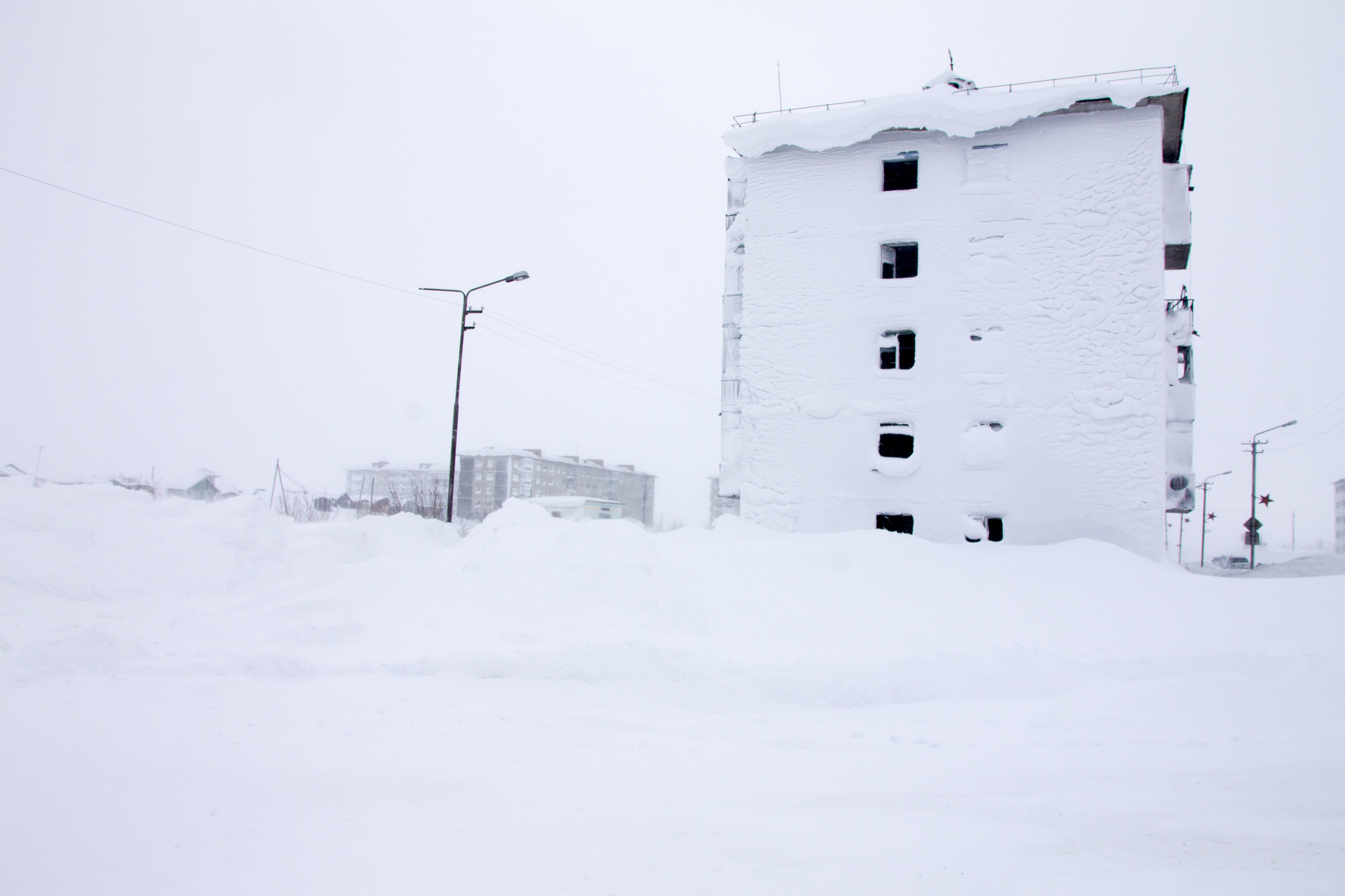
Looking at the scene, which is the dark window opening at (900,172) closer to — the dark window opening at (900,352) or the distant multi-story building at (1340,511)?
the dark window opening at (900,352)

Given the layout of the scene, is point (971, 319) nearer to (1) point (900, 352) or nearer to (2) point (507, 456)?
(1) point (900, 352)

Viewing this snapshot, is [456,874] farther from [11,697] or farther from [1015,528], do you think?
[1015,528]

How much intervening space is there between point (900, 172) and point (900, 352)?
545 cm

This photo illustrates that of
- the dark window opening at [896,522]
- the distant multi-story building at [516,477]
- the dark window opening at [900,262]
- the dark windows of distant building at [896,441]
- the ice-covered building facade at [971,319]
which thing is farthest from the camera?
the distant multi-story building at [516,477]

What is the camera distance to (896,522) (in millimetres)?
18625

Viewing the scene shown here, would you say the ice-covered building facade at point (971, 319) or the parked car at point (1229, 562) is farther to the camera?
the parked car at point (1229, 562)

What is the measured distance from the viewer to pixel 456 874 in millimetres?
3889

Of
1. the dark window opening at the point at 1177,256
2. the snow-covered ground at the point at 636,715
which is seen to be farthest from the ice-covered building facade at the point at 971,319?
the snow-covered ground at the point at 636,715

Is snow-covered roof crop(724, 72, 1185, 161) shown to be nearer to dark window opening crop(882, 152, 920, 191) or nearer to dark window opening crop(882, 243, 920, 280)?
dark window opening crop(882, 152, 920, 191)

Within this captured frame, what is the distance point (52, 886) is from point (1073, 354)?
1928 cm

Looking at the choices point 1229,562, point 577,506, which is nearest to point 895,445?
point 577,506

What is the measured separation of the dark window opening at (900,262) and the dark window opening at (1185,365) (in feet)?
23.6

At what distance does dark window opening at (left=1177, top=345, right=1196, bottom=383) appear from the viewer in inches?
736

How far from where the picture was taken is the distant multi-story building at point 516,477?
270 feet
